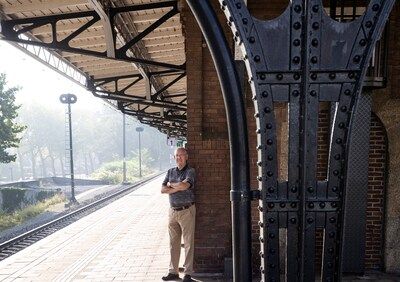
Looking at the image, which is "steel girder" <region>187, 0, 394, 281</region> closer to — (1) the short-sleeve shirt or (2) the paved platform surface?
(1) the short-sleeve shirt

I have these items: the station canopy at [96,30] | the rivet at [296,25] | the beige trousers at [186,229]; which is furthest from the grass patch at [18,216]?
the rivet at [296,25]

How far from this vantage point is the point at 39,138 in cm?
8806

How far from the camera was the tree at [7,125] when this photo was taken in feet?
106

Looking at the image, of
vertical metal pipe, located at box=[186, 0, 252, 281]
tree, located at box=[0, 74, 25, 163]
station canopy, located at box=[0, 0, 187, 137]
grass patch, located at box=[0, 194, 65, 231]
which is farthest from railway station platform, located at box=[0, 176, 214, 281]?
tree, located at box=[0, 74, 25, 163]

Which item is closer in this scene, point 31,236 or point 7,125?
point 31,236

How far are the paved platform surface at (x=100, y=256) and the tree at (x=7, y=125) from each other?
86.7 ft

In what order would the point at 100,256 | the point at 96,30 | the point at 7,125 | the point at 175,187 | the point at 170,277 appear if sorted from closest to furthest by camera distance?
the point at 175,187
the point at 170,277
the point at 96,30
the point at 100,256
the point at 7,125

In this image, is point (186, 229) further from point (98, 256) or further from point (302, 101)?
point (302, 101)

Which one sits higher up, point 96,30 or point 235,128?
point 96,30

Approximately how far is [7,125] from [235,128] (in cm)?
3711

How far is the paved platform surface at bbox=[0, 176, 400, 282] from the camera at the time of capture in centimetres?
568

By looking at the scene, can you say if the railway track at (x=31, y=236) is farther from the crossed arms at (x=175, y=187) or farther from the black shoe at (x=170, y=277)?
the crossed arms at (x=175, y=187)

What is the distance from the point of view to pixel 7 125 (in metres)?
33.0

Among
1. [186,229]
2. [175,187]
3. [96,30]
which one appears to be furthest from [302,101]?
[96,30]
